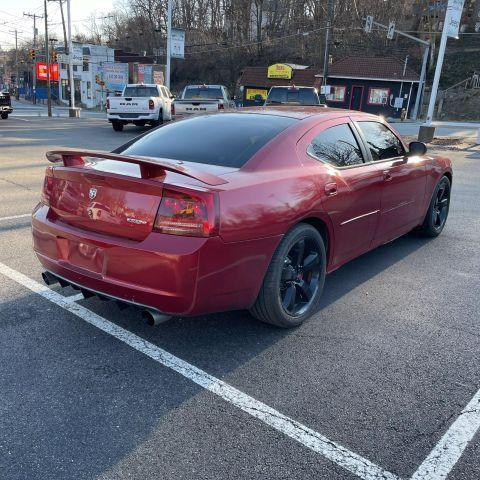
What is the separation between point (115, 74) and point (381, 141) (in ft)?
165

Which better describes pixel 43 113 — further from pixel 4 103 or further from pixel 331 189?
pixel 331 189

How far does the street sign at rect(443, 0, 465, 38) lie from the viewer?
53.2 feet

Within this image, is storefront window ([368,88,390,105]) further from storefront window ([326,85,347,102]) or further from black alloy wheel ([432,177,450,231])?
black alloy wheel ([432,177,450,231])

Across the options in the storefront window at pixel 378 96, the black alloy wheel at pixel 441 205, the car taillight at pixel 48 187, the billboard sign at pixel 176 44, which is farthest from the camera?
the storefront window at pixel 378 96

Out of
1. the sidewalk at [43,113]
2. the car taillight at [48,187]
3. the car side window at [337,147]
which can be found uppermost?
the car side window at [337,147]

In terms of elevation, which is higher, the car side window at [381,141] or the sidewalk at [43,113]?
the car side window at [381,141]

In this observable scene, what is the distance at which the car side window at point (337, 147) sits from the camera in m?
3.68

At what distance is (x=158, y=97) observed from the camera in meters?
18.6

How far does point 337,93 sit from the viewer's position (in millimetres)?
43375

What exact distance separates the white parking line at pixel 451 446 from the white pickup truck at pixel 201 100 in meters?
14.8

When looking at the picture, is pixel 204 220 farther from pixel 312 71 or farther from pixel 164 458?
pixel 312 71

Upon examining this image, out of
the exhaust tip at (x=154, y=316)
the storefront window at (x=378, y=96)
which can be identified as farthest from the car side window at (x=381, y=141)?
the storefront window at (x=378, y=96)

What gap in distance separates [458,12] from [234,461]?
18.7 m

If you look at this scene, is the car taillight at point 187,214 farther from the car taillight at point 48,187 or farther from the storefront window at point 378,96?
the storefront window at point 378,96
